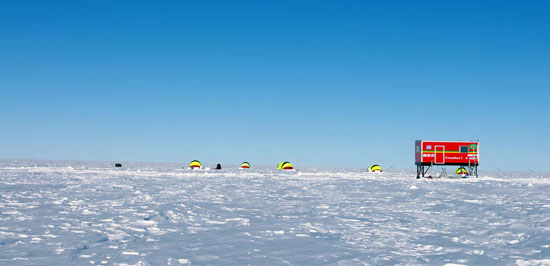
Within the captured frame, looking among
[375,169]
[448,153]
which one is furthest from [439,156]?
[375,169]

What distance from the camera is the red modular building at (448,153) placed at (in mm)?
44406

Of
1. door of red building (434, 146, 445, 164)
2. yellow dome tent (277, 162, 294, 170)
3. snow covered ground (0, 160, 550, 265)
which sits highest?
door of red building (434, 146, 445, 164)

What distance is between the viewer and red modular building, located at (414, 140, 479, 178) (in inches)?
1748

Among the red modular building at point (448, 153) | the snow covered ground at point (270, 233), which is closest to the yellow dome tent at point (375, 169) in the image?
the red modular building at point (448, 153)

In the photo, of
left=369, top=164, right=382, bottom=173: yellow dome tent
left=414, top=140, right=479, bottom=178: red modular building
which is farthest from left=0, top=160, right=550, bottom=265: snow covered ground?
left=369, top=164, right=382, bottom=173: yellow dome tent

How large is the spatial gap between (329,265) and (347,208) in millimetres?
8678

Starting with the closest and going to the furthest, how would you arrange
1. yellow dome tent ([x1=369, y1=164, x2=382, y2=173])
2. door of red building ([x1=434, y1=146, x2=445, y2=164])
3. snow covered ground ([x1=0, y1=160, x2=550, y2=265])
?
1. snow covered ground ([x1=0, y1=160, x2=550, y2=265])
2. door of red building ([x1=434, y1=146, x2=445, y2=164])
3. yellow dome tent ([x1=369, y1=164, x2=382, y2=173])

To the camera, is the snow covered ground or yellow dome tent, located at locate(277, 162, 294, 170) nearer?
the snow covered ground

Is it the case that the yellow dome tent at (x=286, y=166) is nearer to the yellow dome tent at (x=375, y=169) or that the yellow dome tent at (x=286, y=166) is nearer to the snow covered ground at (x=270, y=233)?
the yellow dome tent at (x=375, y=169)

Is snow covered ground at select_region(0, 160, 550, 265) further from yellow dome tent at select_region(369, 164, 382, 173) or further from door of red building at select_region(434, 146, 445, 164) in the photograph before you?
yellow dome tent at select_region(369, 164, 382, 173)

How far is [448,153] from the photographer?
4469 centimetres

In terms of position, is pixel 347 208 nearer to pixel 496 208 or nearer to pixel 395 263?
pixel 496 208

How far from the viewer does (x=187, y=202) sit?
57.0 ft

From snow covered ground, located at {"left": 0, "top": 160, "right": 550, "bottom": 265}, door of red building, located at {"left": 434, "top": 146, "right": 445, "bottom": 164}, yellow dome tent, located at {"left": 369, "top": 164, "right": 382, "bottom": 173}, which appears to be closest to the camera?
snow covered ground, located at {"left": 0, "top": 160, "right": 550, "bottom": 265}
